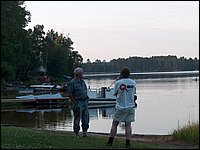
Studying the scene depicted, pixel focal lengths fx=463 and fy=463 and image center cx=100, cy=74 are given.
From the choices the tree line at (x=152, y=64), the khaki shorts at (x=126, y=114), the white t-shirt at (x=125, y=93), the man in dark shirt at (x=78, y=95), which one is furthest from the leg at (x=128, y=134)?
the tree line at (x=152, y=64)

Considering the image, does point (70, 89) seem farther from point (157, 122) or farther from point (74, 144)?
point (157, 122)

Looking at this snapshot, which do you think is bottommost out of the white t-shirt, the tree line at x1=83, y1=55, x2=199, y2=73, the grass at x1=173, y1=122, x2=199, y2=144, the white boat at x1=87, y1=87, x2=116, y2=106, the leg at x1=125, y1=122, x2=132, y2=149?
the white boat at x1=87, y1=87, x2=116, y2=106

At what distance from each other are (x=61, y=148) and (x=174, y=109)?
26.4 meters

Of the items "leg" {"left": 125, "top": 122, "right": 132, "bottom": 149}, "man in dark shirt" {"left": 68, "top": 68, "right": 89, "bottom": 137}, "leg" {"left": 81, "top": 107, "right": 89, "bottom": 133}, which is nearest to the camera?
"leg" {"left": 125, "top": 122, "right": 132, "bottom": 149}

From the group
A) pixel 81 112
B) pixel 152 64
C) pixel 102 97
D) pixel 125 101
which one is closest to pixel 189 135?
pixel 81 112

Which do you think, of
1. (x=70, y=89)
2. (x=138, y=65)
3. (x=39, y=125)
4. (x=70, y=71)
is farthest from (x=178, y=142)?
(x=138, y=65)

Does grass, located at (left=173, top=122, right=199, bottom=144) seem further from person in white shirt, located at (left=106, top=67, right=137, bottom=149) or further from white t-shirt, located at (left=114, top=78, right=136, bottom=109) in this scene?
white t-shirt, located at (left=114, top=78, right=136, bottom=109)

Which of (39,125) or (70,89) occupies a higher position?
(70,89)

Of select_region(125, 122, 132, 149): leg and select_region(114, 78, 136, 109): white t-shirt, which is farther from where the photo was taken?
select_region(114, 78, 136, 109): white t-shirt

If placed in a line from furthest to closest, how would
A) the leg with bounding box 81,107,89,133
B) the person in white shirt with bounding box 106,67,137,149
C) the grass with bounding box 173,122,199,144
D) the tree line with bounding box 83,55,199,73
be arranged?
the tree line with bounding box 83,55,199,73 < the grass with bounding box 173,122,199,144 < the leg with bounding box 81,107,89,133 < the person in white shirt with bounding box 106,67,137,149

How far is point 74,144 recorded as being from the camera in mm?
9883

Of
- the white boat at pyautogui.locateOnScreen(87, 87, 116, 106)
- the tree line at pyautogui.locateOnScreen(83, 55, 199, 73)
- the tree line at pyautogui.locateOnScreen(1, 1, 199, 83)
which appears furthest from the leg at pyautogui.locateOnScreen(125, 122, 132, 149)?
the tree line at pyautogui.locateOnScreen(83, 55, 199, 73)

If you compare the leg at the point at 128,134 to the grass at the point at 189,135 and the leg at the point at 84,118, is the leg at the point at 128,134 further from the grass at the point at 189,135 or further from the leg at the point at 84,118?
the grass at the point at 189,135

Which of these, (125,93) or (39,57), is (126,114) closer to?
(125,93)
